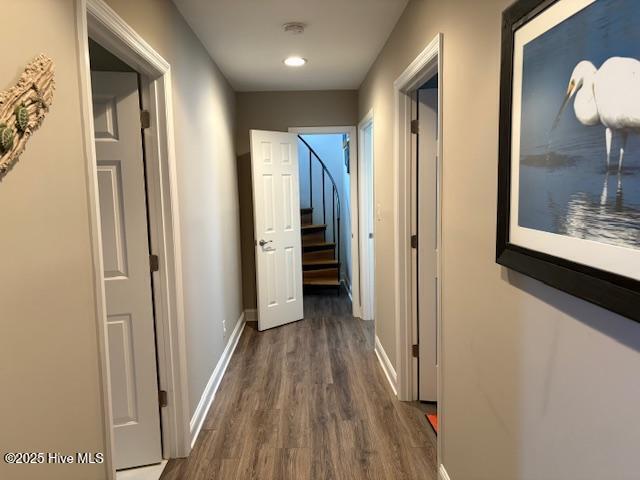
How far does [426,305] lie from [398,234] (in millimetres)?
495

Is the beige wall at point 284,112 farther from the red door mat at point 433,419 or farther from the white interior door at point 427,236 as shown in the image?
the red door mat at point 433,419

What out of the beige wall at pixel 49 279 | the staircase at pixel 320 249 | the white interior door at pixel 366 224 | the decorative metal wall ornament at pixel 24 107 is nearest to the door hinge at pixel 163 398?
the beige wall at pixel 49 279

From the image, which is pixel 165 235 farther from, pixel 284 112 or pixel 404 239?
pixel 284 112

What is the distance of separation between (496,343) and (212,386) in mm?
2296

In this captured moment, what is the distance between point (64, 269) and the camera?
1.30m

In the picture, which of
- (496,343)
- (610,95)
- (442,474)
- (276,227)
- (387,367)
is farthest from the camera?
(276,227)

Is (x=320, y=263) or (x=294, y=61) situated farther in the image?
(x=320, y=263)

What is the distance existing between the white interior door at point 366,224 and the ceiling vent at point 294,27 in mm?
1879

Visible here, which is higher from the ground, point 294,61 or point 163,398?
point 294,61

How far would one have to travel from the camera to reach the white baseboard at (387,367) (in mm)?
3259

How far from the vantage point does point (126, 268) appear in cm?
235

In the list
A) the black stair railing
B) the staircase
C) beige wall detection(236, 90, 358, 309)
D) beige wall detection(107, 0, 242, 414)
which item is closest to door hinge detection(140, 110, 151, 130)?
beige wall detection(107, 0, 242, 414)

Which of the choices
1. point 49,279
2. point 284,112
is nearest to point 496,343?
point 49,279

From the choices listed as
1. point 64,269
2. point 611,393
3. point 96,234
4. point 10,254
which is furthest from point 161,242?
point 611,393
